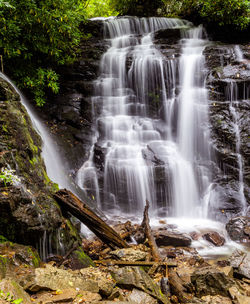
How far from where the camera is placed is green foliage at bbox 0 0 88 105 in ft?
23.3

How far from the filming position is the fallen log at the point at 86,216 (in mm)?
4312

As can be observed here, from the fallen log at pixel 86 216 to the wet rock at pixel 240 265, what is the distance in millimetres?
1898

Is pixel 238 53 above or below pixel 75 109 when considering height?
above

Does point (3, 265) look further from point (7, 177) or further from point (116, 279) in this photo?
point (116, 279)

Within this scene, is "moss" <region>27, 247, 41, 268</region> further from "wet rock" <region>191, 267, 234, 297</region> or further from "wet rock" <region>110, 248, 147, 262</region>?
"wet rock" <region>191, 267, 234, 297</region>

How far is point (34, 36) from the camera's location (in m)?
7.83

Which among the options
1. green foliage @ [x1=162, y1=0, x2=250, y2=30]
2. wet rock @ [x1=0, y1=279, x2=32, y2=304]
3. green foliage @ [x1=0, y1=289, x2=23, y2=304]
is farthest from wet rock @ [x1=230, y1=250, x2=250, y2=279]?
green foliage @ [x1=162, y1=0, x2=250, y2=30]

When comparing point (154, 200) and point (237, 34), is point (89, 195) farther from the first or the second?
point (237, 34)

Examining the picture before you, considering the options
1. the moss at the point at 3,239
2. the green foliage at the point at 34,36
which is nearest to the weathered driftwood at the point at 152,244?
the moss at the point at 3,239

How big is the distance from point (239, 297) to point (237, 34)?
12039 mm

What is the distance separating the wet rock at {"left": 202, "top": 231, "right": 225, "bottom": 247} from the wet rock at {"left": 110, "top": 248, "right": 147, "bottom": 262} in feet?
8.20

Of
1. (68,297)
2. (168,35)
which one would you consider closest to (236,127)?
(168,35)

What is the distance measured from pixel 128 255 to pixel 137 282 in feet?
3.16

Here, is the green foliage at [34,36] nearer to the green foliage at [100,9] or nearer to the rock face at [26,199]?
the rock face at [26,199]
